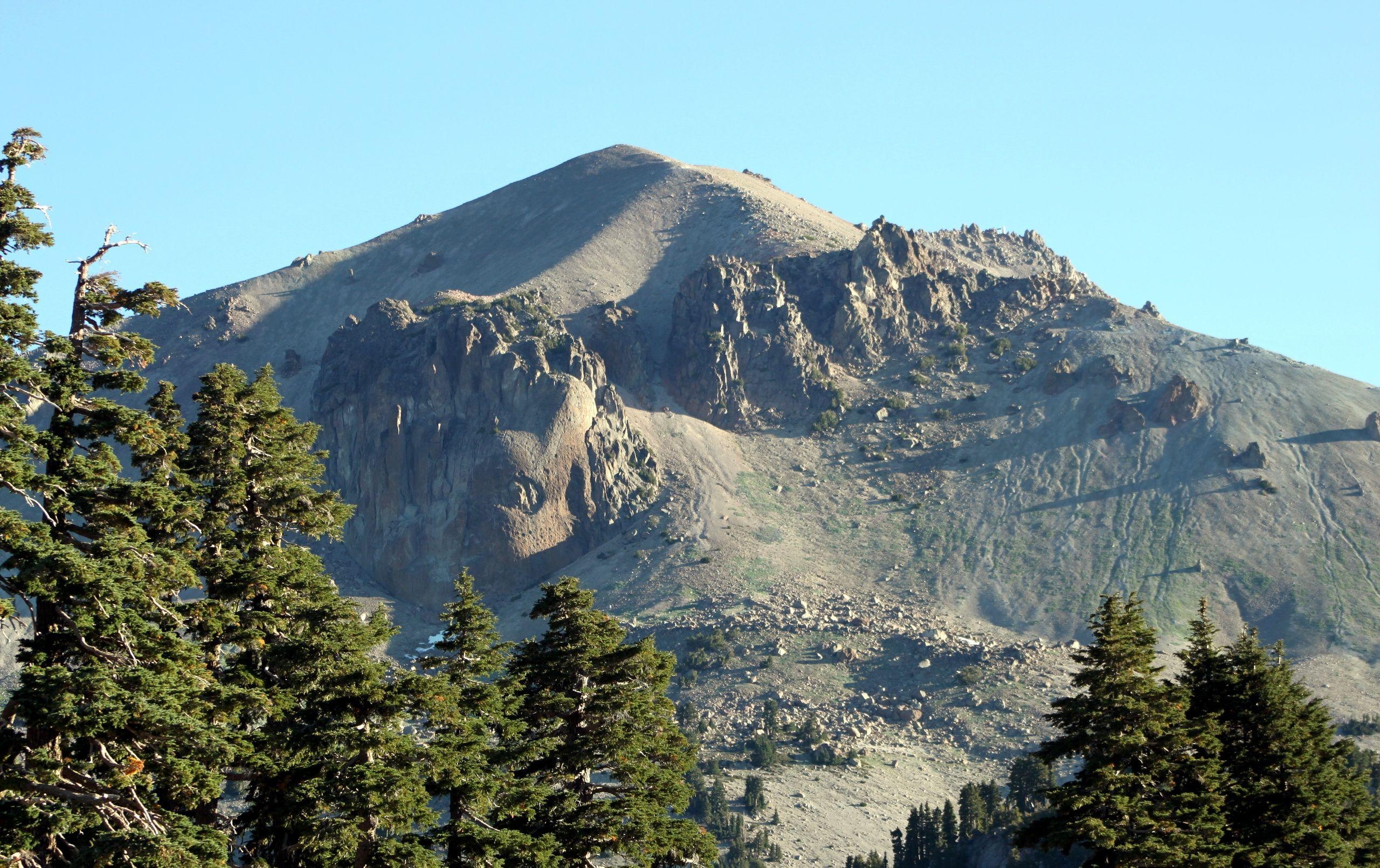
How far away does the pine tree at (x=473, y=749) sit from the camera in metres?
32.3

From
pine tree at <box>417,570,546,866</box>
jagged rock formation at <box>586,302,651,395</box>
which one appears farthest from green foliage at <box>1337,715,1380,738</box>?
jagged rock formation at <box>586,302,651,395</box>

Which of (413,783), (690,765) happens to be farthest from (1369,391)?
(413,783)

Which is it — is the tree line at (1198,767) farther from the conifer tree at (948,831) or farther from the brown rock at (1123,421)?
the brown rock at (1123,421)

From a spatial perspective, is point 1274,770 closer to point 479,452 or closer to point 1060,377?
point 479,452

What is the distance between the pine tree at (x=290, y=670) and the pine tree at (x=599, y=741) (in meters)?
4.12

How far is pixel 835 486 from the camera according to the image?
14188 cm

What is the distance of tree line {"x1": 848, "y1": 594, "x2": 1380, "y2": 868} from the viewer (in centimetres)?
3272

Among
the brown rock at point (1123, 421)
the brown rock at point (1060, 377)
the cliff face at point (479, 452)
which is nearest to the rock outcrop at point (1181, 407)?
the brown rock at point (1123, 421)

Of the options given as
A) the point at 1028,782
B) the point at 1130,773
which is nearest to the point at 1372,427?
the point at 1028,782

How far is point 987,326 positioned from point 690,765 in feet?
442

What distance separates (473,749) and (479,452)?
108 meters

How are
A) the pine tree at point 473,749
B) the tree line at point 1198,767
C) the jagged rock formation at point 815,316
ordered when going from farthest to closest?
the jagged rock formation at point 815,316 → the tree line at point 1198,767 → the pine tree at point 473,749

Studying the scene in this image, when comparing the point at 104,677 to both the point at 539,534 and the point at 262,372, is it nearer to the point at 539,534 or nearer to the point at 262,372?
the point at 262,372

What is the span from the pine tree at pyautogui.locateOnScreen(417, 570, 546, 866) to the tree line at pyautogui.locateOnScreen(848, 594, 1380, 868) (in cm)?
1197
